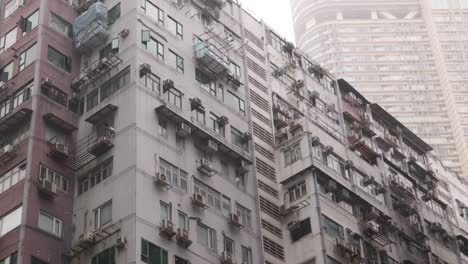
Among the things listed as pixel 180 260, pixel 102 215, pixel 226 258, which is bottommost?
pixel 180 260

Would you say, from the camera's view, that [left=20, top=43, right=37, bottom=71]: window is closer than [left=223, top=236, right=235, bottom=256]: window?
No

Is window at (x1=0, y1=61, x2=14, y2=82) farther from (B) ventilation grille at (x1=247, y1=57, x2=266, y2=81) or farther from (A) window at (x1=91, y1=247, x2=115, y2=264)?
(B) ventilation grille at (x1=247, y1=57, x2=266, y2=81)

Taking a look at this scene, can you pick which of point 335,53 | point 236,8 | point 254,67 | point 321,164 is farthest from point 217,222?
point 335,53

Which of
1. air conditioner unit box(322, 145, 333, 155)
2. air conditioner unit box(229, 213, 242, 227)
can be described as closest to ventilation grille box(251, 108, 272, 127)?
air conditioner unit box(322, 145, 333, 155)

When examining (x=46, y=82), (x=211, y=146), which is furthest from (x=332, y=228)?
(x=46, y=82)

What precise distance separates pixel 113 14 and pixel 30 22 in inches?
199

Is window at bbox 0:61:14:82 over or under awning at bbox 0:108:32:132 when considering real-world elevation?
over

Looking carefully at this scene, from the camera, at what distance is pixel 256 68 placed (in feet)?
206

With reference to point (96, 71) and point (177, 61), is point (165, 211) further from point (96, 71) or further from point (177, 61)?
point (177, 61)

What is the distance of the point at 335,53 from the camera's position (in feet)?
477

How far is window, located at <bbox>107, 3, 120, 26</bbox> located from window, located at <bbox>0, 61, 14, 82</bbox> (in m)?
6.55

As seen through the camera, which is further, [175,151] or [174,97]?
[174,97]

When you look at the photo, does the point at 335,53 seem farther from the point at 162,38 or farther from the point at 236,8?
the point at 162,38

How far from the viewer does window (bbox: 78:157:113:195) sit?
48.5m
